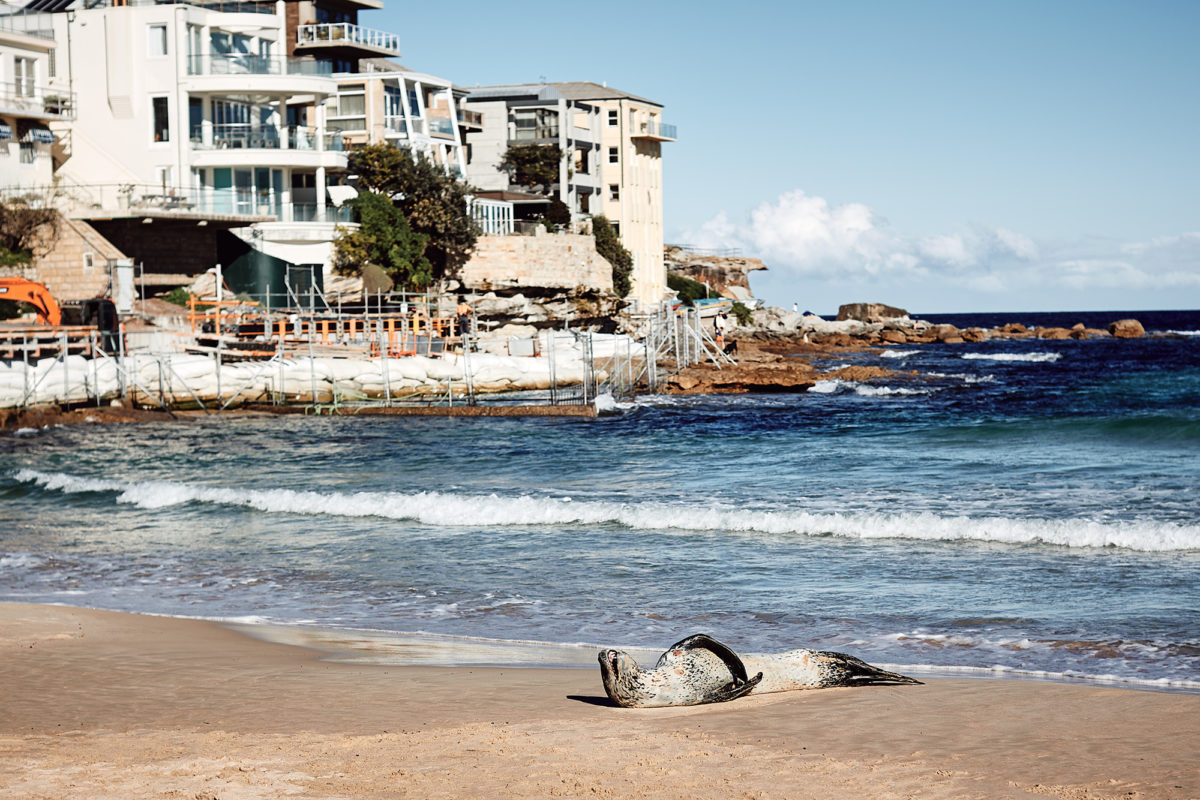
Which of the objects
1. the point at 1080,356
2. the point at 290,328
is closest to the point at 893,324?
the point at 1080,356

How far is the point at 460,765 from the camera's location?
6.64m

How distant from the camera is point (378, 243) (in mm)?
56906

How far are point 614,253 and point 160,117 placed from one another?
32.2 meters

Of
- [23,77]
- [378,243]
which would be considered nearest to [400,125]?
[378,243]

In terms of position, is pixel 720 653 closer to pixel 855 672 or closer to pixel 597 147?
pixel 855 672

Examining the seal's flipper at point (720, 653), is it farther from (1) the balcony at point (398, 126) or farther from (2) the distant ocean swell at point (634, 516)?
(1) the balcony at point (398, 126)

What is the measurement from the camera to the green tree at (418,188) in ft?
193

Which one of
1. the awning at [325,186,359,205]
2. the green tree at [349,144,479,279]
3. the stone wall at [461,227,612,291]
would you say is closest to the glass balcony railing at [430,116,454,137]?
the green tree at [349,144,479,279]

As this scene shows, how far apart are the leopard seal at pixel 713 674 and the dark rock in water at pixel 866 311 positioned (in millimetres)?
129688

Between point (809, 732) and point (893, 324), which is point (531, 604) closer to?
point (809, 732)

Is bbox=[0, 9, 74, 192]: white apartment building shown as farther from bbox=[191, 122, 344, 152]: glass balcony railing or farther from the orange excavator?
the orange excavator

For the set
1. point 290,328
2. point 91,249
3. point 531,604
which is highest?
point 91,249

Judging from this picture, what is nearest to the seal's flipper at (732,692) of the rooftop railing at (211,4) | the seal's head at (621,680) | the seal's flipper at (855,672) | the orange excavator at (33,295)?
the seal's head at (621,680)

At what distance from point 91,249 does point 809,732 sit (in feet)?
163
